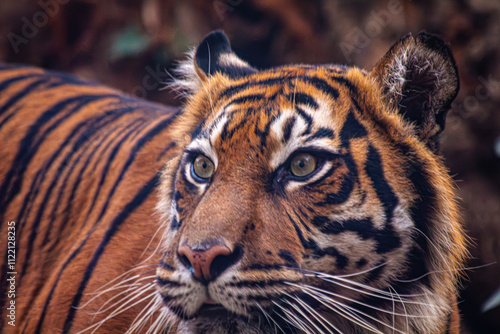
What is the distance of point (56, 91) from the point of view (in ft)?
10.1

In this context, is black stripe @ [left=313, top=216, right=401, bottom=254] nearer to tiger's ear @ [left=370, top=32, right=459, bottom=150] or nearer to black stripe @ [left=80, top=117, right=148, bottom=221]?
tiger's ear @ [left=370, top=32, right=459, bottom=150]

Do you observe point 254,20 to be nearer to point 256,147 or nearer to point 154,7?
point 154,7

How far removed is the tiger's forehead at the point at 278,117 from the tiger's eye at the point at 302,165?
0.04 m

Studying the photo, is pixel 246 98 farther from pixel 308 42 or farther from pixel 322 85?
pixel 308 42

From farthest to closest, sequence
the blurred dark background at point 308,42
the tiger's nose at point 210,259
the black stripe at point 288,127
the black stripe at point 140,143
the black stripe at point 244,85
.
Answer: the blurred dark background at point 308,42 → the black stripe at point 140,143 → the black stripe at point 244,85 → the black stripe at point 288,127 → the tiger's nose at point 210,259

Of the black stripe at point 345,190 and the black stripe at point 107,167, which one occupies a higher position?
the black stripe at point 345,190

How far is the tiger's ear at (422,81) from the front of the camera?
169 cm

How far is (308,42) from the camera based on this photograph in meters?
5.25

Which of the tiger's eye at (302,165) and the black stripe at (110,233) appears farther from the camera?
the black stripe at (110,233)

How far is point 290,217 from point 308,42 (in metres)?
Result: 4.00

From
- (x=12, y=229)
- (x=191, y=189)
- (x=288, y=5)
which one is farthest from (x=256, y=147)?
(x=288, y=5)

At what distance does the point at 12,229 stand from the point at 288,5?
12.3 ft

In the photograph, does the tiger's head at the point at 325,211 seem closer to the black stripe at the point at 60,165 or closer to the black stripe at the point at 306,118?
the black stripe at the point at 306,118

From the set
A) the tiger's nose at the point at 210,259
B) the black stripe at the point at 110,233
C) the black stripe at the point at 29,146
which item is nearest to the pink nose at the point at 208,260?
the tiger's nose at the point at 210,259
